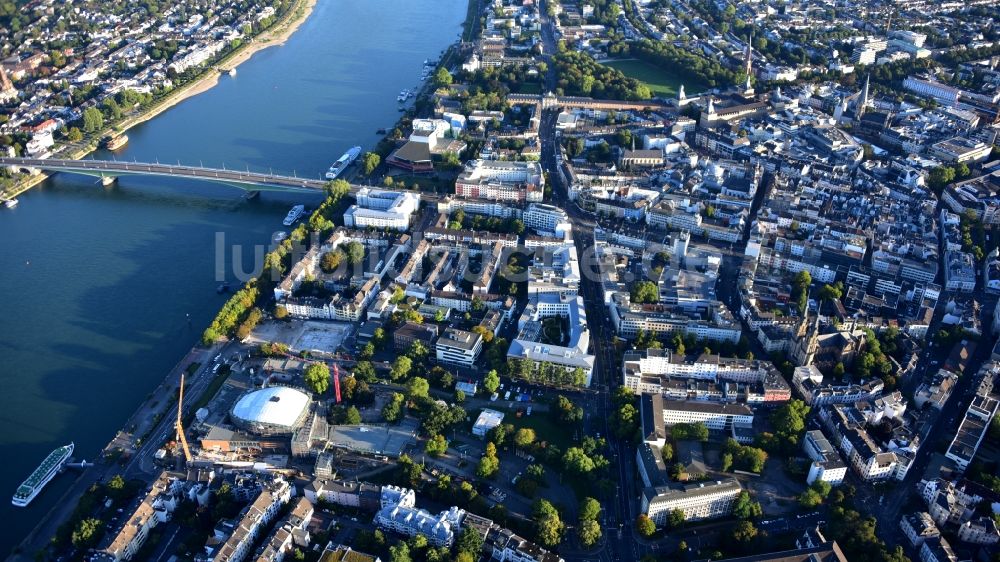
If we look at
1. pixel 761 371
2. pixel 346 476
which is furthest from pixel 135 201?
pixel 761 371

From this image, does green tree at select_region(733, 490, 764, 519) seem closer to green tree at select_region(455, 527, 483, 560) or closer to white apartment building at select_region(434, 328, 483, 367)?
green tree at select_region(455, 527, 483, 560)

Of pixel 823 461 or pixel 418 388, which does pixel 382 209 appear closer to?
pixel 418 388

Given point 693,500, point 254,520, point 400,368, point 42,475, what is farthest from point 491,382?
point 42,475

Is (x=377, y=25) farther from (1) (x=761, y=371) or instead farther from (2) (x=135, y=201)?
(1) (x=761, y=371)

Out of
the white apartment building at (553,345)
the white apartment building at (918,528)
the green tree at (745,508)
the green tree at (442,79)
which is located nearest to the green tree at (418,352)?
the white apartment building at (553,345)

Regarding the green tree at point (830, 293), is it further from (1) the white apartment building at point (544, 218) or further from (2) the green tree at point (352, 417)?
(2) the green tree at point (352, 417)

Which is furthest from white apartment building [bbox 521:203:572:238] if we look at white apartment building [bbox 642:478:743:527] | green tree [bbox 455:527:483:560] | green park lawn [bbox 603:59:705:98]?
green park lawn [bbox 603:59:705:98]
